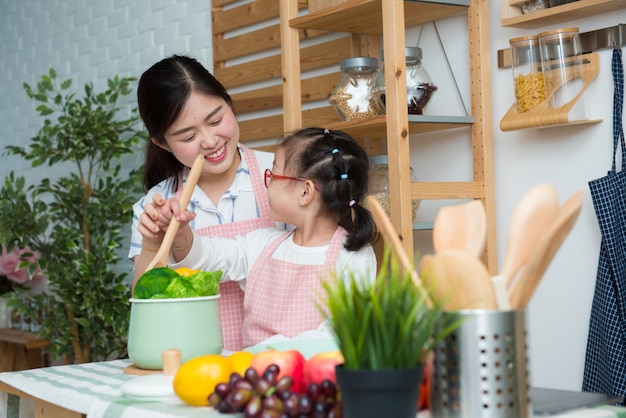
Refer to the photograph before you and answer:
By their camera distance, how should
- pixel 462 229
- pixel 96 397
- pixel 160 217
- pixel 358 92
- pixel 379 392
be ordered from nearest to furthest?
pixel 379 392 < pixel 462 229 < pixel 96 397 < pixel 160 217 < pixel 358 92

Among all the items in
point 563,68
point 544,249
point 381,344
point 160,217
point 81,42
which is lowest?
point 381,344

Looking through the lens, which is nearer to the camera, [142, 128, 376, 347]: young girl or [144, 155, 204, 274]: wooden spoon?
[144, 155, 204, 274]: wooden spoon

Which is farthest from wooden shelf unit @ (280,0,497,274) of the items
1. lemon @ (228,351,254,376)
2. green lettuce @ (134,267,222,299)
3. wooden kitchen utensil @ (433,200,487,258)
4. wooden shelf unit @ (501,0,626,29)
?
wooden kitchen utensil @ (433,200,487,258)

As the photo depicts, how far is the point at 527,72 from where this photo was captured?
7.57ft

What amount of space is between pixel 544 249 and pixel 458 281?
11cm

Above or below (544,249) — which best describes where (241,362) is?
below

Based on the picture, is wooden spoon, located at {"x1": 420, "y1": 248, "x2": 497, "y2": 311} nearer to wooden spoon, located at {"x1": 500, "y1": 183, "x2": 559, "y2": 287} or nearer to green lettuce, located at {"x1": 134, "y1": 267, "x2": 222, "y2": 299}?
wooden spoon, located at {"x1": 500, "y1": 183, "x2": 559, "y2": 287}

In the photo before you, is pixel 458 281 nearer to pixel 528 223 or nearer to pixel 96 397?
pixel 528 223

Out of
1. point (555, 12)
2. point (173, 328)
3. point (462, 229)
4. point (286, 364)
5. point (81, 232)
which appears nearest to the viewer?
point (462, 229)

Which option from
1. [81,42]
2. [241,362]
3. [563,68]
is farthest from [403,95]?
[81,42]

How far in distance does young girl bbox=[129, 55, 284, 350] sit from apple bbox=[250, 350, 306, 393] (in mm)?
947

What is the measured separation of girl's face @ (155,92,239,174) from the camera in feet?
7.48

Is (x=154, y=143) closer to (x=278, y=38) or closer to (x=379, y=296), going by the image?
(x=278, y=38)

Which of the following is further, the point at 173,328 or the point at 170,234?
the point at 170,234
